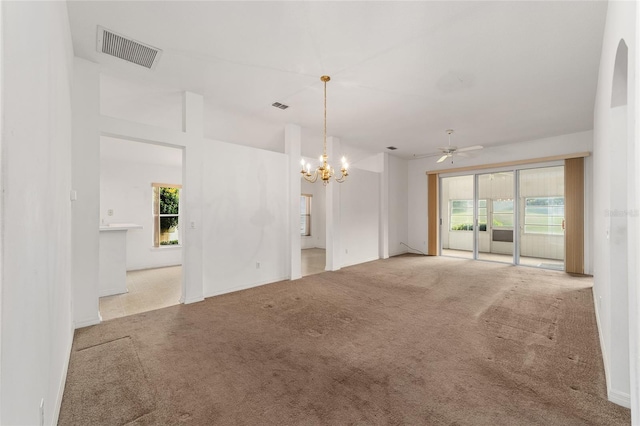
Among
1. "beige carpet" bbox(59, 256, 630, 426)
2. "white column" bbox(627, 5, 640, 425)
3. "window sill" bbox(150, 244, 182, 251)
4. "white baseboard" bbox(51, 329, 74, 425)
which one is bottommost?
"beige carpet" bbox(59, 256, 630, 426)

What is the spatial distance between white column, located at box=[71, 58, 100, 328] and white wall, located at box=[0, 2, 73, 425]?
155 centimetres

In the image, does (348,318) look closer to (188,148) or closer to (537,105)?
(188,148)

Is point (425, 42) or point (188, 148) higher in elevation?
point (425, 42)

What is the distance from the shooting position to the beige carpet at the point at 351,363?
70.9 inches

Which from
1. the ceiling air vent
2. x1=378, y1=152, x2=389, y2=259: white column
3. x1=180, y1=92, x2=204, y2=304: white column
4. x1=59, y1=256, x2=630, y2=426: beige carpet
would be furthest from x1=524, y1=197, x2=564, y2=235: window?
the ceiling air vent

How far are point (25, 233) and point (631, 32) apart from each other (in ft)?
9.25

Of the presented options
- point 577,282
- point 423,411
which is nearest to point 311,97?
point 423,411

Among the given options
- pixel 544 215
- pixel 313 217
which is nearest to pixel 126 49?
pixel 313 217

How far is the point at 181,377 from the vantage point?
2180 millimetres

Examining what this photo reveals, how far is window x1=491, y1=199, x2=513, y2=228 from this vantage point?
6.92 m

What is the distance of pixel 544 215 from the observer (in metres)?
6.44

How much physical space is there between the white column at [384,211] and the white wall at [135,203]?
5.44 meters

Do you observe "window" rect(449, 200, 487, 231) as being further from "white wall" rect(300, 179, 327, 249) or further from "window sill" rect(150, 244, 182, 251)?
"window sill" rect(150, 244, 182, 251)

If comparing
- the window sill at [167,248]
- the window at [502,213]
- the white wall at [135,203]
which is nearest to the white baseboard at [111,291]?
the white wall at [135,203]
